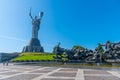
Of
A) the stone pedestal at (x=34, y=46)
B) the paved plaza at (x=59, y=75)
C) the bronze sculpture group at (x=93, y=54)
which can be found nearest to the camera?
the paved plaza at (x=59, y=75)

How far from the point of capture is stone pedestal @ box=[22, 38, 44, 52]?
11696 centimetres

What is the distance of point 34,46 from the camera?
117250 mm

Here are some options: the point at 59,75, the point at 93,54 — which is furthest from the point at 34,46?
the point at 59,75

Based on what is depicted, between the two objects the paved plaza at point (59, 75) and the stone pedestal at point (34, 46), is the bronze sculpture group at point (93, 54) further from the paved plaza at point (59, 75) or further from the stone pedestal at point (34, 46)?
the stone pedestal at point (34, 46)

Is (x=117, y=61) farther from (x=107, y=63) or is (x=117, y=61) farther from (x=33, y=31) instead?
(x=33, y=31)

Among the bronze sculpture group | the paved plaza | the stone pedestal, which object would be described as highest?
the stone pedestal

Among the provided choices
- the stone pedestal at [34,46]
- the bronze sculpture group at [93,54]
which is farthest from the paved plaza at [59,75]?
the stone pedestal at [34,46]

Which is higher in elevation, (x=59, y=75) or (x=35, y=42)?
(x=35, y=42)

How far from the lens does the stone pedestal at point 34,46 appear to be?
117 m

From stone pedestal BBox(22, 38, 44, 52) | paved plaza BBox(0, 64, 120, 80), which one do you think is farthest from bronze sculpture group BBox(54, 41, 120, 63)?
stone pedestal BBox(22, 38, 44, 52)

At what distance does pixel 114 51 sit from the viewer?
39.7 m

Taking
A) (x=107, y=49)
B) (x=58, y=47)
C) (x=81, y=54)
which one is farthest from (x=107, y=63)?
(x=58, y=47)

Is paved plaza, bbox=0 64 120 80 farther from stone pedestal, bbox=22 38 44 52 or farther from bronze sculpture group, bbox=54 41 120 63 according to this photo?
stone pedestal, bbox=22 38 44 52

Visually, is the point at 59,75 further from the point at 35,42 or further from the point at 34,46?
the point at 35,42
